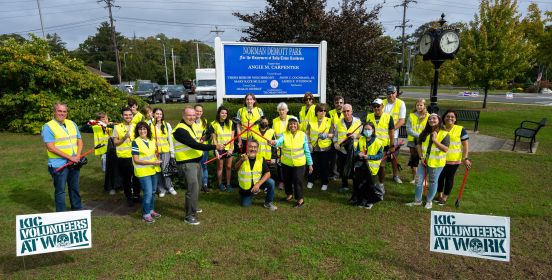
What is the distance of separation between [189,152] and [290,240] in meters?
1.97

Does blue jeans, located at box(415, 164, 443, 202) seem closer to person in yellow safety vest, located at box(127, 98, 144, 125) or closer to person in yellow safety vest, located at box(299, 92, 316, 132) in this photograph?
person in yellow safety vest, located at box(299, 92, 316, 132)

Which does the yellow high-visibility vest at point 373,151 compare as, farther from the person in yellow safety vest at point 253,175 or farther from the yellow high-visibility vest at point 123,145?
the yellow high-visibility vest at point 123,145

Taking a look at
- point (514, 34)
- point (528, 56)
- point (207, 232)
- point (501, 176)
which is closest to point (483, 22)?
point (514, 34)

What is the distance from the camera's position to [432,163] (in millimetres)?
5633

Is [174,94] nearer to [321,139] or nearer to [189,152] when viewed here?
[321,139]

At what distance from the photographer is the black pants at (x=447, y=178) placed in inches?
228

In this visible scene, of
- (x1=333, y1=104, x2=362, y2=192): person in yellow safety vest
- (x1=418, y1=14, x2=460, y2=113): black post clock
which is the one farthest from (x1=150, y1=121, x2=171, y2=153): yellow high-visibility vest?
(x1=418, y1=14, x2=460, y2=113): black post clock

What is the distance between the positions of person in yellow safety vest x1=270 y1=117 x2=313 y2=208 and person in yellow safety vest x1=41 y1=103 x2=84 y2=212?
10.7ft

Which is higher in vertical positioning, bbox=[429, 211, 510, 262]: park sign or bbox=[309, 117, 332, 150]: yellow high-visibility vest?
bbox=[309, 117, 332, 150]: yellow high-visibility vest

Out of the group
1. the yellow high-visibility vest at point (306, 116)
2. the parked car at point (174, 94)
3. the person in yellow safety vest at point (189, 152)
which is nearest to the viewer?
the person in yellow safety vest at point (189, 152)

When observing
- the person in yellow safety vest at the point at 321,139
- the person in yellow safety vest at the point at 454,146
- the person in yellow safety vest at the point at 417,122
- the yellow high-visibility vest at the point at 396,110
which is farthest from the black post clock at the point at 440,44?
the person in yellow safety vest at the point at 321,139

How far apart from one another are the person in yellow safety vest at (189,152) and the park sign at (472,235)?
10.6 feet

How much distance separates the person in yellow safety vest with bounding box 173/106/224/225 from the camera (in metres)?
4.95

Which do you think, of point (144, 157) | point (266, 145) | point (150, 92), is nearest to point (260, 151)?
point (266, 145)
